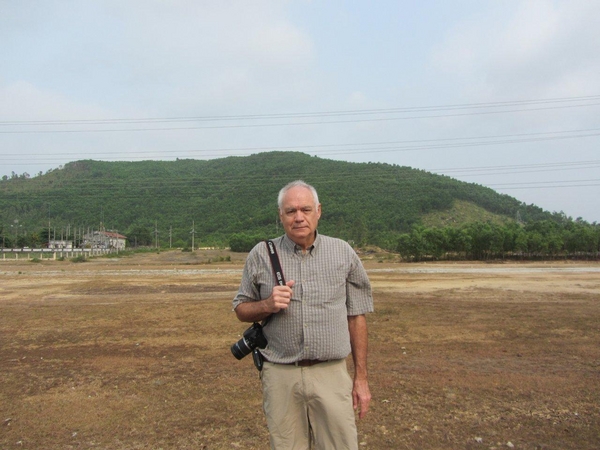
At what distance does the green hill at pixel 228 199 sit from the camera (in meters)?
87.6

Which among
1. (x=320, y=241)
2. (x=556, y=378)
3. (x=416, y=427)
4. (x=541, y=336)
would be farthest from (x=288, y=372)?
(x=541, y=336)

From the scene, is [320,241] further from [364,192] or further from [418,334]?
[364,192]

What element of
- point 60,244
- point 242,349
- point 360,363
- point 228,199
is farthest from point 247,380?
point 228,199

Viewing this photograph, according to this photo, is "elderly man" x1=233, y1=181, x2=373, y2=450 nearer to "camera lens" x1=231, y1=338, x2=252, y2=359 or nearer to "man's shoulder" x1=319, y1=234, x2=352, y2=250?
"man's shoulder" x1=319, y1=234, x2=352, y2=250

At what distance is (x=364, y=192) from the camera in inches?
3659

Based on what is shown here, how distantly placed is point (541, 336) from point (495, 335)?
2.81 feet

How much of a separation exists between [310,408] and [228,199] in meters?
99.1

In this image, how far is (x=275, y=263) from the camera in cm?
257

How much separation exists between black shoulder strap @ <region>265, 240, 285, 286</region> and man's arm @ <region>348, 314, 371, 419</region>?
53 cm

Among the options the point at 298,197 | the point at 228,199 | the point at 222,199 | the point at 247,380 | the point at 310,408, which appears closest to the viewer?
the point at 310,408

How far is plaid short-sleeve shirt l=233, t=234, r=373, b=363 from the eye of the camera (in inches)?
98.7

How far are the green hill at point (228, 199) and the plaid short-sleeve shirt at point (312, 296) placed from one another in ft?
248

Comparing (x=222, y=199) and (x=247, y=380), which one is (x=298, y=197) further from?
(x=222, y=199)

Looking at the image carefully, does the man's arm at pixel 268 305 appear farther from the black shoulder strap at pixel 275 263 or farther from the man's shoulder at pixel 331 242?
the man's shoulder at pixel 331 242
